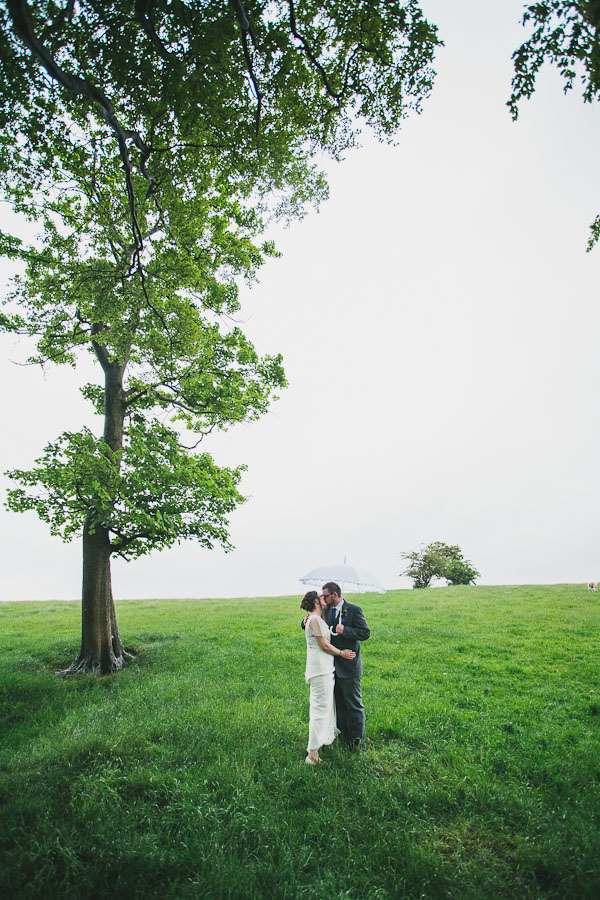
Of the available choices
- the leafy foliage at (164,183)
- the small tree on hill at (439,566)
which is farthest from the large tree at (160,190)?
the small tree on hill at (439,566)

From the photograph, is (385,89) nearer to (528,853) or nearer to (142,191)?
(142,191)

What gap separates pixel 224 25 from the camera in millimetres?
6566

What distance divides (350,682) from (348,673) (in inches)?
6.2

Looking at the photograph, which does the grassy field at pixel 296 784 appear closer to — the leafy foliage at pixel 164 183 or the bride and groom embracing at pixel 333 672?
the bride and groom embracing at pixel 333 672

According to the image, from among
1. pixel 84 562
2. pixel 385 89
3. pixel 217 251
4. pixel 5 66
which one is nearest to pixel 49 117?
pixel 5 66

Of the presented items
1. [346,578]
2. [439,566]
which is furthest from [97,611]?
[439,566]

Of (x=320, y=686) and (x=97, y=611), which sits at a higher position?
(x=320, y=686)

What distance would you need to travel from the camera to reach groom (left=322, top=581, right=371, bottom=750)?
7.29 m

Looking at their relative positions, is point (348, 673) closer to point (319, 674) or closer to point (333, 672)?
point (333, 672)

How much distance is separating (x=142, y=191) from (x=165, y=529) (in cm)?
841

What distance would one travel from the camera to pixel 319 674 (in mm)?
7094

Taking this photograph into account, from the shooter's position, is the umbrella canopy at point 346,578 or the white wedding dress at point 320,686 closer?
the white wedding dress at point 320,686

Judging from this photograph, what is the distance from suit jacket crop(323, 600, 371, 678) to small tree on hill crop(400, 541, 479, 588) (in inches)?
1468

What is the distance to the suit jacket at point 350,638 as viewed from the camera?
741 centimetres
